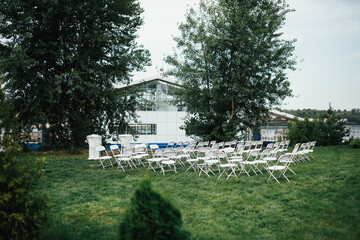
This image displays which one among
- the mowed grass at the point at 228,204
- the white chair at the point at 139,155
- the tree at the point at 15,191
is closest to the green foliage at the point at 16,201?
the tree at the point at 15,191

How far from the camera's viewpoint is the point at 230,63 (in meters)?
16.6

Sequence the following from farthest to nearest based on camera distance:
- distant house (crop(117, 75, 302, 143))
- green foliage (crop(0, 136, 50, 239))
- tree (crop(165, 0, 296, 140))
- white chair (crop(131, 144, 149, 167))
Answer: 1. distant house (crop(117, 75, 302, 143))
2. tree (crop(165, 0, 296, 140))
3. white chair (crop(131, 144, 149, 167))
4. green foliage (crop(0, 136, 50, 239))

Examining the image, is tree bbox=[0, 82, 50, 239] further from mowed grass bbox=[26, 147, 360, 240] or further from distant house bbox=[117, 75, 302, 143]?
distant house bbox=[117, 75, 302, 143]

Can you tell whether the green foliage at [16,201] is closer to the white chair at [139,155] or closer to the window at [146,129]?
the white chair at [139,155]

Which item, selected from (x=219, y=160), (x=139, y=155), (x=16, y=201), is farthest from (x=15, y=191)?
(x=139, y=155)

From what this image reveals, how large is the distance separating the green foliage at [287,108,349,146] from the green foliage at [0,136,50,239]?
18.1 m

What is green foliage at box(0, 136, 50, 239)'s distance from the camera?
3.04 m

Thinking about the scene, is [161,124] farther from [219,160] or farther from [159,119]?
[219,160]

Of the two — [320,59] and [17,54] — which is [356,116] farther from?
[17,54]

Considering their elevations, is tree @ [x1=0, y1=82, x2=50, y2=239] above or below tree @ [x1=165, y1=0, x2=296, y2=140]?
below

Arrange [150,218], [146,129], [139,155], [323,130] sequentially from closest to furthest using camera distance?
[150,218] → [139,155] → [323,130] → [146,129]

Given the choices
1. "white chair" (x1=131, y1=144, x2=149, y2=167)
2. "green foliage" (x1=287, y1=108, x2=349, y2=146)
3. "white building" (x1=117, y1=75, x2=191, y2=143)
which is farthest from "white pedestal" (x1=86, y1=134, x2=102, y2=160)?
"green foliage" (x1=287, y1=108, x2=349, y2=146)

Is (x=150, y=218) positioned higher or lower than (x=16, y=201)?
higher

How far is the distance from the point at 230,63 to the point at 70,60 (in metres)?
9.66
